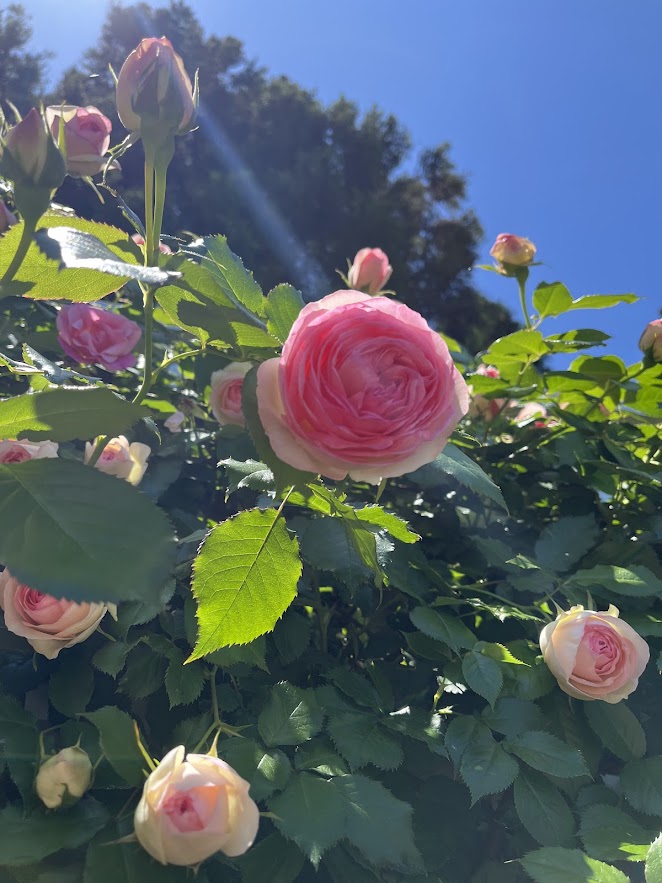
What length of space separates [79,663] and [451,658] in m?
0.41

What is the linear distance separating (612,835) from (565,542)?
0.40 m

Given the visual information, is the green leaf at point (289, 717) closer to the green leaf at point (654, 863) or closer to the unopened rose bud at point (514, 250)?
the green leaf at point (654, 863)

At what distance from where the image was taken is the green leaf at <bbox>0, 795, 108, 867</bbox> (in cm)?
53

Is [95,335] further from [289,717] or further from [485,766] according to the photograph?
[485,766]

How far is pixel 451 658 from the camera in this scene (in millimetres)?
786

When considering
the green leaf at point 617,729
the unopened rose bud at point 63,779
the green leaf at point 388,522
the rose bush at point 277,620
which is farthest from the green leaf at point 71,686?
the green leaf at point 617,729

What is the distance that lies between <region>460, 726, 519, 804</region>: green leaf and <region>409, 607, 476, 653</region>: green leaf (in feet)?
0.29

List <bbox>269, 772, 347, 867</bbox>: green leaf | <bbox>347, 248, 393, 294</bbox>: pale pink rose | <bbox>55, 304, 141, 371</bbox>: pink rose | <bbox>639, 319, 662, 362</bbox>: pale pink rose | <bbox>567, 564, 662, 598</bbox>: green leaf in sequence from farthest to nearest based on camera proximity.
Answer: <bbox>347, 248, 393, 294</bbox>: pale pink rose → <bbox>639, 319, 662, 362</bbox>: pale pink rose → <bbox>55, 304, 141, 371</bbox>: pink rose → <bbox>567, 564, 662, 598</bbox>: green leaf → <bbox>269, 772, 347, 867</bbox>: green leaf

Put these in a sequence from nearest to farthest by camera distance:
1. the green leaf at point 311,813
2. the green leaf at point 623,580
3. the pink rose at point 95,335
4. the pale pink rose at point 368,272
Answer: the green leaf at point 311,813 < the green leaf at point 623,580 < the pink rose at point 95,335 < the pale pink rose at point 368,272

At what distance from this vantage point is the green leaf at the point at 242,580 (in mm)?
570

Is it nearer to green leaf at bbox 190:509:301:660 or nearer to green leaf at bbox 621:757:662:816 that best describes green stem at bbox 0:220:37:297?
green leaf at bbox 190:509:301:660

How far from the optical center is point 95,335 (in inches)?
42.7

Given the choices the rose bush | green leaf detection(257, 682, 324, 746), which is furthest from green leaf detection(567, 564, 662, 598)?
green leaf detection(257, 682, 324, 746)

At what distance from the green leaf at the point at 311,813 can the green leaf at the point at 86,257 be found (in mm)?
435
